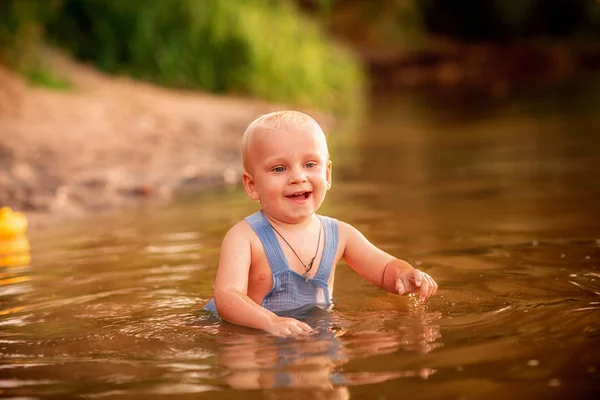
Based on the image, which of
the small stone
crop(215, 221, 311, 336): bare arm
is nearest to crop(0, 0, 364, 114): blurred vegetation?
crop(215, 221, 311, 336): bare arm

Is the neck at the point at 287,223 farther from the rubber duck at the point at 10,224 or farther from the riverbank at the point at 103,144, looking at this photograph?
the riverbank at the point at 103,144

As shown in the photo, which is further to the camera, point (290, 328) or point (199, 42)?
point (199, 42)

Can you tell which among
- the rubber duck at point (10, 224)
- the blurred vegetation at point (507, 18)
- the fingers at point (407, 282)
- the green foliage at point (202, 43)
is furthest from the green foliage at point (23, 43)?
the blurred vegetation at point (507, 18)

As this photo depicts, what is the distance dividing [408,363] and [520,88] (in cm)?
1967

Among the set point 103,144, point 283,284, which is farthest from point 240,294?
point 103,144

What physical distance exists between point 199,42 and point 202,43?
7 cm

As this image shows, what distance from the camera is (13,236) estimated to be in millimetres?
5898

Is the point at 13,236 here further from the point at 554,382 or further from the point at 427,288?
the point at 554,382

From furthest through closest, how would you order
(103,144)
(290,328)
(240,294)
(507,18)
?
1. (507,18)
2. (103,144)
3. (240,294)
4. (290,328)

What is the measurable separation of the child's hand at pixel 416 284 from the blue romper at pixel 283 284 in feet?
1.00

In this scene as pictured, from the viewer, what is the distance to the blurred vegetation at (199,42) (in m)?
14.1

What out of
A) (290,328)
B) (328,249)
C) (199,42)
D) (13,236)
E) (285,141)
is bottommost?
(290,328)

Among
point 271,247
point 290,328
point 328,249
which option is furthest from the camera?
point 328,249

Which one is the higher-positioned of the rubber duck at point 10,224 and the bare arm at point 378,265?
the rubber duck at point 10,224
